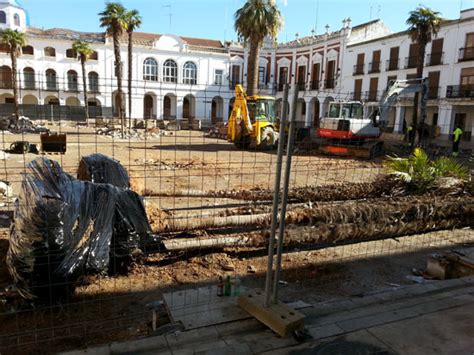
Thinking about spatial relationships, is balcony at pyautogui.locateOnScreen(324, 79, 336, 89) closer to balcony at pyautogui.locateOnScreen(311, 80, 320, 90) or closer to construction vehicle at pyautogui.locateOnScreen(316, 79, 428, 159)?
balcony at pyautogui.locateOnScreen(311, 80, 320, 90)

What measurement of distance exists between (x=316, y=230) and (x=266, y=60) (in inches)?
1682

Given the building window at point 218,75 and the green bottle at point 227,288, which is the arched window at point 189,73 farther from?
the green bottle at point 227,288

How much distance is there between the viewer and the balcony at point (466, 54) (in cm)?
2792

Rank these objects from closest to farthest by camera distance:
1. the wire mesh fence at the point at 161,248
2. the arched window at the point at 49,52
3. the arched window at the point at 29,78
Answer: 1. the wire mesh fence at the point at 161,248
2. the arched window at the point at 29,78
3. the arched window at the point at 49,52

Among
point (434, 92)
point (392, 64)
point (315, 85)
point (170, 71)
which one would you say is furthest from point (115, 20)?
point (434, 92)

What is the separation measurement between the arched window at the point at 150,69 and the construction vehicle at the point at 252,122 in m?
25.8

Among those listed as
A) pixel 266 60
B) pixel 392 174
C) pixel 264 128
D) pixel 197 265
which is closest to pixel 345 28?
pixel 266 60

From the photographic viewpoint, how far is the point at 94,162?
237 inches

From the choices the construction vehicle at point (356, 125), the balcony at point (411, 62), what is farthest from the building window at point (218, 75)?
the construction vehicle at point (356, 125)

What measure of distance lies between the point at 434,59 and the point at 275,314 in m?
33.3

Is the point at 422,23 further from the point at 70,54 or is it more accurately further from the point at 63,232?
the point at 70,54

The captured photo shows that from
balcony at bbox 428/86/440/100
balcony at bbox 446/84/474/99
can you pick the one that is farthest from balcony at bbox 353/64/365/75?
balcony at bbox 446/84/474/99

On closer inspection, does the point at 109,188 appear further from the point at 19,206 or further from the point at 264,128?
the point at 264,128

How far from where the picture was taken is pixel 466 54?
28.2 metres
